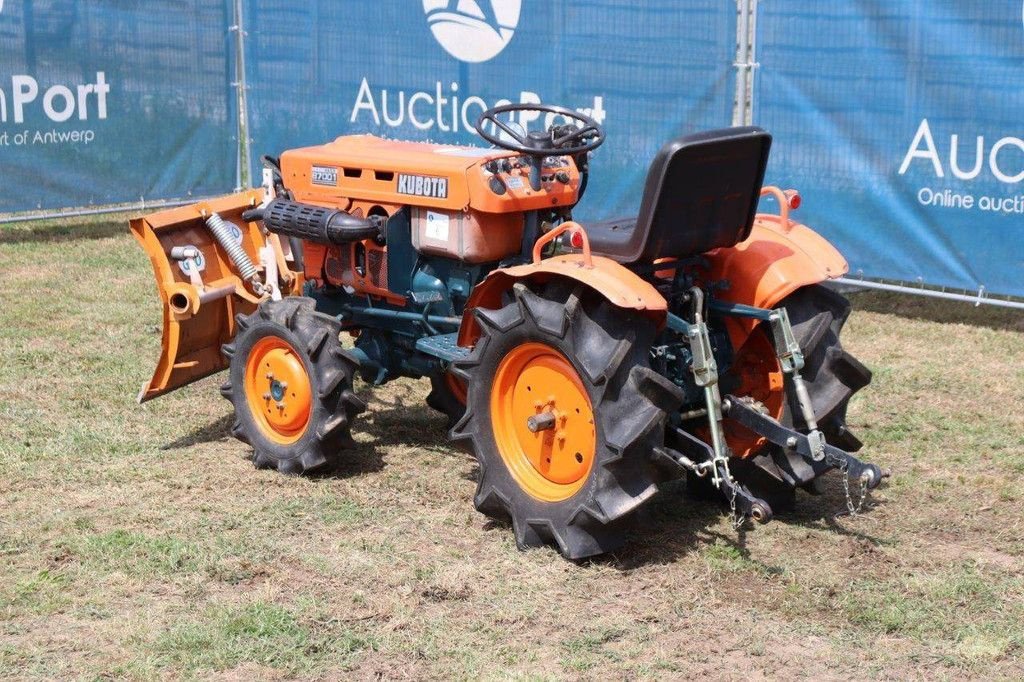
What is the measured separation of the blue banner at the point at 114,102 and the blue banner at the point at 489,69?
481mm

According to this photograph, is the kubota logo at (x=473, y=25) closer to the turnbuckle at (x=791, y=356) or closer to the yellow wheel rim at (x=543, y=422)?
the yellow wheel rim at (x=543, y=422)

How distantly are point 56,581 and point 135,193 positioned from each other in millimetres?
7494

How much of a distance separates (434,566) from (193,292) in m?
1.97

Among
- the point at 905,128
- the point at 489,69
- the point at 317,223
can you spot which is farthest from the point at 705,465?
the point at 489,69

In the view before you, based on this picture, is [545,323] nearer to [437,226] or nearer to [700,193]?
[700,193]

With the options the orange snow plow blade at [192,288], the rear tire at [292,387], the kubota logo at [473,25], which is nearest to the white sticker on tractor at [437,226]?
the rear tire at [292,387]

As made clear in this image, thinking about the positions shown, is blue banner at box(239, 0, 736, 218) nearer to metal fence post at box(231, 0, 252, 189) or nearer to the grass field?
metal fence post at box(231, 0, 252, 189)

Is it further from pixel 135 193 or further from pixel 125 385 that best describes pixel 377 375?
pixel 135 193

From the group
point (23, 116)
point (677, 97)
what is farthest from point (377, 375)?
point (23, 116)

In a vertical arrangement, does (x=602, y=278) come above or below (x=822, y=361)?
above

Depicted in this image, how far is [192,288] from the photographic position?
A: 6.13 metres

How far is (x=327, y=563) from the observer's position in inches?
193

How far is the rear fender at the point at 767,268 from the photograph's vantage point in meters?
5.06

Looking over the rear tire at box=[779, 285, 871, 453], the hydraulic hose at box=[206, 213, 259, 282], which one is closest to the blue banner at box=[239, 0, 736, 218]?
the hydraulic hose at box=[206, 213, 259, 282]
